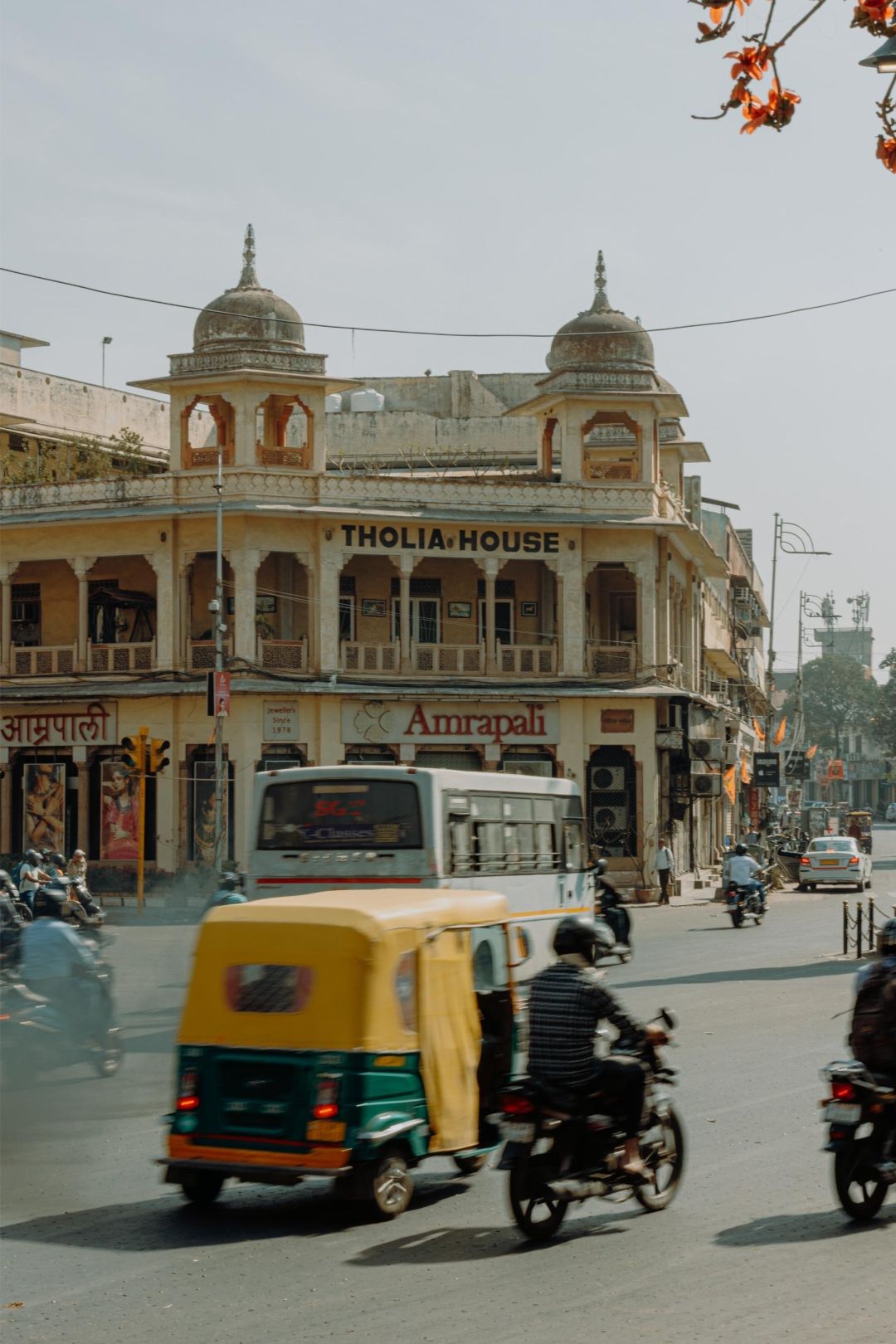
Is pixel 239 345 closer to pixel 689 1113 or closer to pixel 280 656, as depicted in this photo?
pixel 280 656

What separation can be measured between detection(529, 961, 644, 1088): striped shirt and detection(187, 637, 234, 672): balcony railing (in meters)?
32.6

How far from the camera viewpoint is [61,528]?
42312mm

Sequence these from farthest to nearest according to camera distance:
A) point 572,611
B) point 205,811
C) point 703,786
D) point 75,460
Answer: point 75,460 < point 703,786 < point 572,611 < point 205,811

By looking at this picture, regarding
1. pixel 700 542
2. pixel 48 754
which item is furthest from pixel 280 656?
pixel 700 542

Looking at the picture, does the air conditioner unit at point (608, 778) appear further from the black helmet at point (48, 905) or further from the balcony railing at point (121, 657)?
the black helmet at point (48, 905)

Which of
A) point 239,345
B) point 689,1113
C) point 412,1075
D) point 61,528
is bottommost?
point 689,1113

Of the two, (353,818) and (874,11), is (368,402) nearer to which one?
(353,818)

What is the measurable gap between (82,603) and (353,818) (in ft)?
83.2

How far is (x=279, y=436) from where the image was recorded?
142 ft

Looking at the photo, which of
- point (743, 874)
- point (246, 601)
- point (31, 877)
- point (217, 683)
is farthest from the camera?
point (246, 601)

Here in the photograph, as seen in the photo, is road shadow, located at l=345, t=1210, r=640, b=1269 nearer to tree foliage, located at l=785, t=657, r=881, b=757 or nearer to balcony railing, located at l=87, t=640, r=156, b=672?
balcony railing, located at l=87, t=640, r=156, b=672

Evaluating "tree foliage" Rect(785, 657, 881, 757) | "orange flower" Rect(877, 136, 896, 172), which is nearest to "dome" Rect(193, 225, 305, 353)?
"orange flower" Rect(877, 136, 896, 172)

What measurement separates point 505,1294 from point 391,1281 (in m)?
0.52

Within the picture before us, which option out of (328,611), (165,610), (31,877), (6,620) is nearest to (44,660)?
(6,620)
